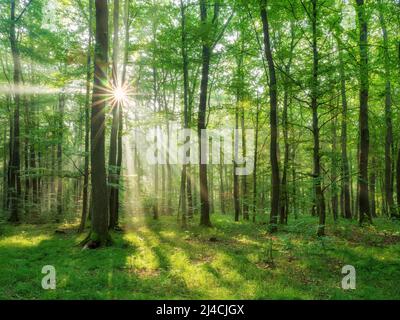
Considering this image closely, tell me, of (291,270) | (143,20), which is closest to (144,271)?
(291,270)

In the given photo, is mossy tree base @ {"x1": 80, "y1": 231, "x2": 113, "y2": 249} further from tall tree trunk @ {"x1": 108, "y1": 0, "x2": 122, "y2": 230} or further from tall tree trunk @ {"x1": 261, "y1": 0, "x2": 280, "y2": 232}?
tall tree trunk @ {"x1": 261, "y1": 0, "x2": 280, "y2": 232}

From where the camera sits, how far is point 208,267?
8398mm

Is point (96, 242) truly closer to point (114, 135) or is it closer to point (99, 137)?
point (99, 137)

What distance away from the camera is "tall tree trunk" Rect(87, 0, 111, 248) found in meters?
10.8

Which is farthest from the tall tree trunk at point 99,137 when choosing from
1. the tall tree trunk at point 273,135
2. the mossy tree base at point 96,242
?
the tall tree trunk at point 273,135

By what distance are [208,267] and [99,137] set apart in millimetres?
6049

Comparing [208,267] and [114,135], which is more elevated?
[114,135]

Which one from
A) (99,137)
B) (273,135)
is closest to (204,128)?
(273,135)

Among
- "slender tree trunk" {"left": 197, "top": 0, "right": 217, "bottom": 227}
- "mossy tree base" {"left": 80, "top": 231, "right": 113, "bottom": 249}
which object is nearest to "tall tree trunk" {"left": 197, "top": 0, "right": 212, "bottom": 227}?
"slender tree trunk" {"left": 197, "top": 0, "right": 217, "bottom": 227}

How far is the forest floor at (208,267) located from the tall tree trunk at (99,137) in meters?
0.93

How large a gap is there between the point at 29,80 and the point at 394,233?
28789 mm

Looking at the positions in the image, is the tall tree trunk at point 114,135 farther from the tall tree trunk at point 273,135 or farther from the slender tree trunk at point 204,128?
the tall tree trunk at point 273,135
